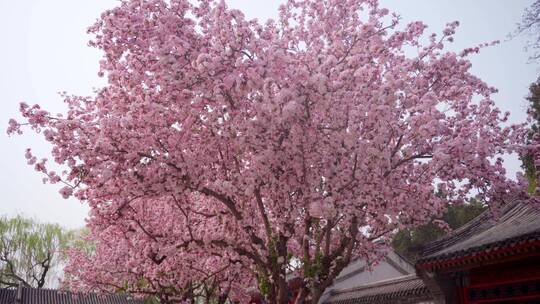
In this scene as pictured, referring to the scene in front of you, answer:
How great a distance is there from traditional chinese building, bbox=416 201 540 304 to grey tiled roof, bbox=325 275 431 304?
17.6ft

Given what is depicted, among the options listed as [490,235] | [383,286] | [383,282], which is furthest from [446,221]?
[490,235]

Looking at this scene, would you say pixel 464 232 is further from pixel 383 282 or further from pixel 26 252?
pixel 26 252

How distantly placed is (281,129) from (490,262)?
5693 mm

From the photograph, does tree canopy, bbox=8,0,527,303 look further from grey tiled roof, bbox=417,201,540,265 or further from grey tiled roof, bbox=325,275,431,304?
grey tiled roof, bbox=325,275,431,304

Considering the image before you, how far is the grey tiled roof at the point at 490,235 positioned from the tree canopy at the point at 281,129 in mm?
856

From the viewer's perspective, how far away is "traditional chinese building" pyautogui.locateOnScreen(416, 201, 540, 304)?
9617mm

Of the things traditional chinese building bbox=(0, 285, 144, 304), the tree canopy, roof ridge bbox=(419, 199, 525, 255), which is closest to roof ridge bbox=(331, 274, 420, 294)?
roof ridge bbox=(419, 199, 525, 255)

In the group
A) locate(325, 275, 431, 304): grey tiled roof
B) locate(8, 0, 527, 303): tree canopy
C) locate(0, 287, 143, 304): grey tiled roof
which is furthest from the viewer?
locate(0, 287, 143, 304): grey tiled roof

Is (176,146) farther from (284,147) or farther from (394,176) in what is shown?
(394,176)

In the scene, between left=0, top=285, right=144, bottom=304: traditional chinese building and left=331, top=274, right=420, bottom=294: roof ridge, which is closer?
left=331, top=274, right=420, bottom=294: roof ridge

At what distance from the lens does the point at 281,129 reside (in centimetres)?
848

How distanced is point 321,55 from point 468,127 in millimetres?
3368

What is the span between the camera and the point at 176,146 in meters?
8.89

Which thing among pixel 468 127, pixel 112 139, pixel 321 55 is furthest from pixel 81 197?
pixel 468 127
